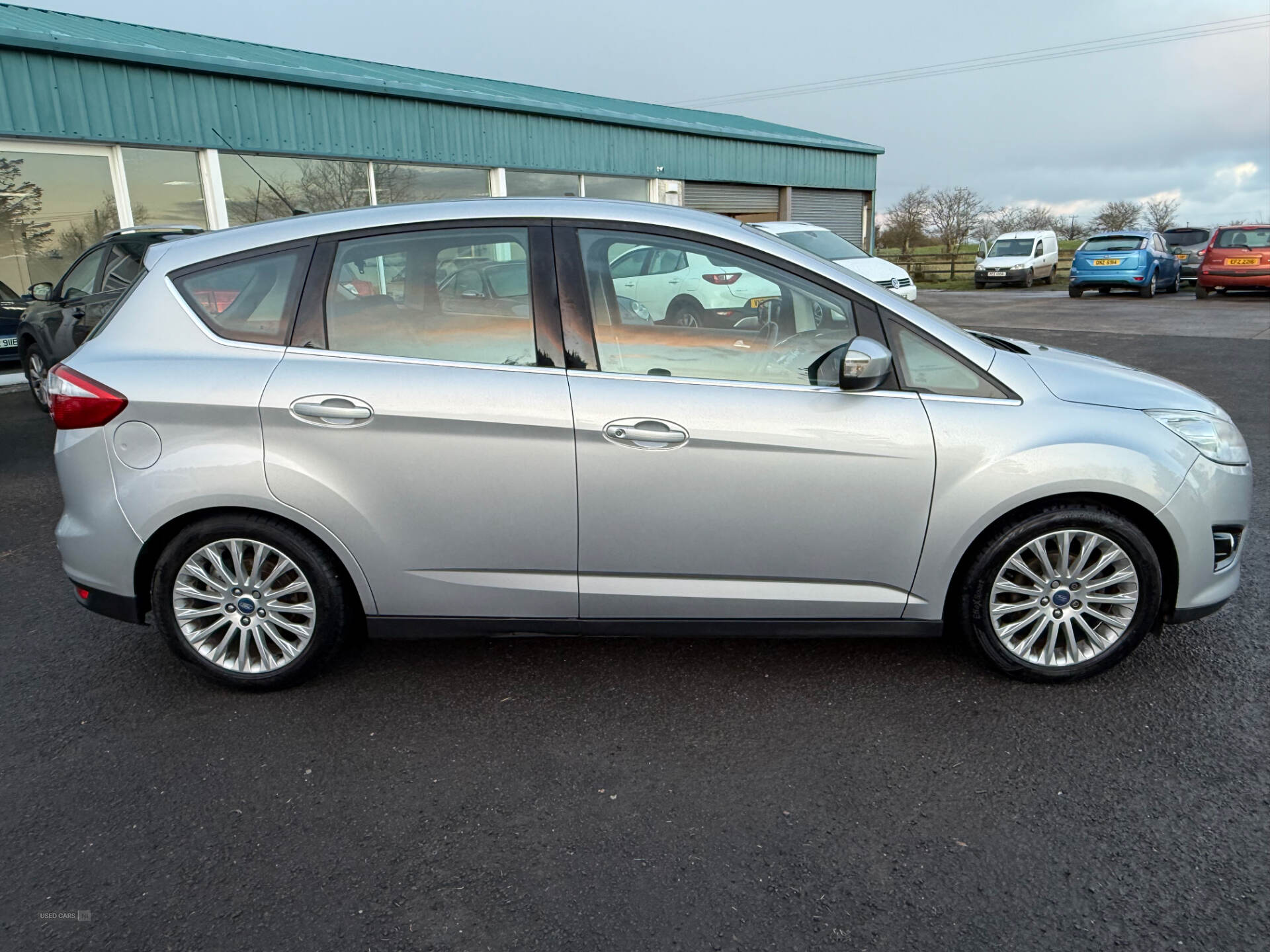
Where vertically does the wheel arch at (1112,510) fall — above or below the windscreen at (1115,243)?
below

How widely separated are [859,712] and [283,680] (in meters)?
2.14

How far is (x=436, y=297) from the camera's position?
10.7 feet

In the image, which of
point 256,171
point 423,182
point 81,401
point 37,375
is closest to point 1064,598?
point 81,401

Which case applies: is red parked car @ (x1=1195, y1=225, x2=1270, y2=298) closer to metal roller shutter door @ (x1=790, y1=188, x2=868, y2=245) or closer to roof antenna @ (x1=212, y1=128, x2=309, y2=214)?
metal roller shutter door @ (x1=790, y1=188, x2=868, y2=245)

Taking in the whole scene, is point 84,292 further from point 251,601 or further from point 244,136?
point 251,601

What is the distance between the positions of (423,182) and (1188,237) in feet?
86.0

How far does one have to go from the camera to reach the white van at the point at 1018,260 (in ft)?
100

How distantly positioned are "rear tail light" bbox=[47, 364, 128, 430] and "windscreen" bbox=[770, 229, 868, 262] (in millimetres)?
11207

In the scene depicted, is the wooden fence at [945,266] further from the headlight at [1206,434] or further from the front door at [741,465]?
the front door at [741,465]

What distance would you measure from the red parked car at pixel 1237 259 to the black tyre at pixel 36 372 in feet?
80.0

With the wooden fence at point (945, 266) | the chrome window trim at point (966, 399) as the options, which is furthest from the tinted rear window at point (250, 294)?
the wooden fence at point (945, 266)

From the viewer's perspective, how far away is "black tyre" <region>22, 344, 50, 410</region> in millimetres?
9148

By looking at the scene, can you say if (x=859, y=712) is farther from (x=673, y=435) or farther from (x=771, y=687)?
(x=673, y=435)

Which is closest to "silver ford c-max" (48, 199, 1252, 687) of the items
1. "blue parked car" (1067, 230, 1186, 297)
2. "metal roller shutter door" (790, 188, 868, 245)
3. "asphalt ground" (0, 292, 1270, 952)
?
"asphalt ground" (0, 292, 1270, 952)
